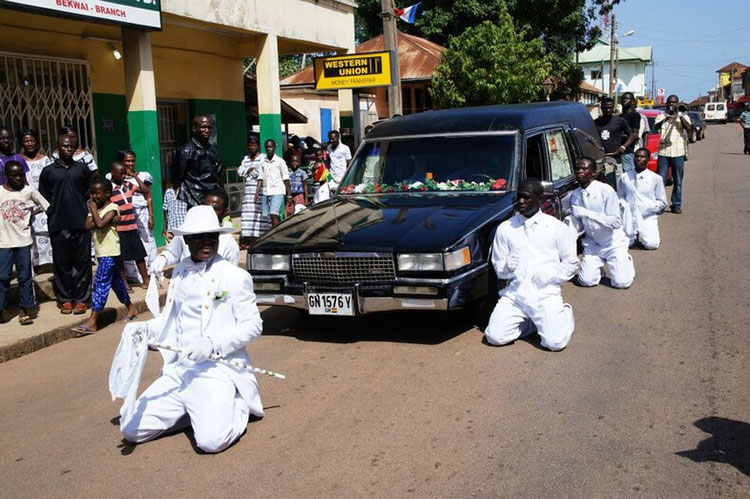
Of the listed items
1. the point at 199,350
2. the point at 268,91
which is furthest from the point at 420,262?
the point at 268,91

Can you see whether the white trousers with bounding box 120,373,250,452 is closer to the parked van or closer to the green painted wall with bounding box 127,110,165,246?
the green painted wall with bounding box 127,110,165,246

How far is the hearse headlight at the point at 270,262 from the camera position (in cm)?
679

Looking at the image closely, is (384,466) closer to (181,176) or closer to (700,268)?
(181,176)

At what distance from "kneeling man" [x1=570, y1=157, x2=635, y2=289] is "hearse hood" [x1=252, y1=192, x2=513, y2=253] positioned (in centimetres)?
150

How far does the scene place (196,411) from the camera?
4547 millimetres

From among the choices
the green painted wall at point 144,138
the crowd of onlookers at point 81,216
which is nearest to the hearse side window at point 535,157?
the crowd of onlookers at point 81,216

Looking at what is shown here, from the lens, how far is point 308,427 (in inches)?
190

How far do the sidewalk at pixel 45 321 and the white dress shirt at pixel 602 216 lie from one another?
478 cm

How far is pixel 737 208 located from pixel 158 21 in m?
10.4

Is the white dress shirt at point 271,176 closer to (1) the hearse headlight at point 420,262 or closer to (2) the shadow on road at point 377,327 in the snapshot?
(2) the shadow on road at point 377,327

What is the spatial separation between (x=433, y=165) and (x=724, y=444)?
14.1 ft

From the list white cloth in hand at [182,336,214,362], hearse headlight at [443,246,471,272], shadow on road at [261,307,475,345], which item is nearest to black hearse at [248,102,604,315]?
hearse headlight at [443,246,471,272]

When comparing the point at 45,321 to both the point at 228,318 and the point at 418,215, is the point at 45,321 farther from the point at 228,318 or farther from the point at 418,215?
the point at 228,318

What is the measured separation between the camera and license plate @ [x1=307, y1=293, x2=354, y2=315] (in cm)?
639
